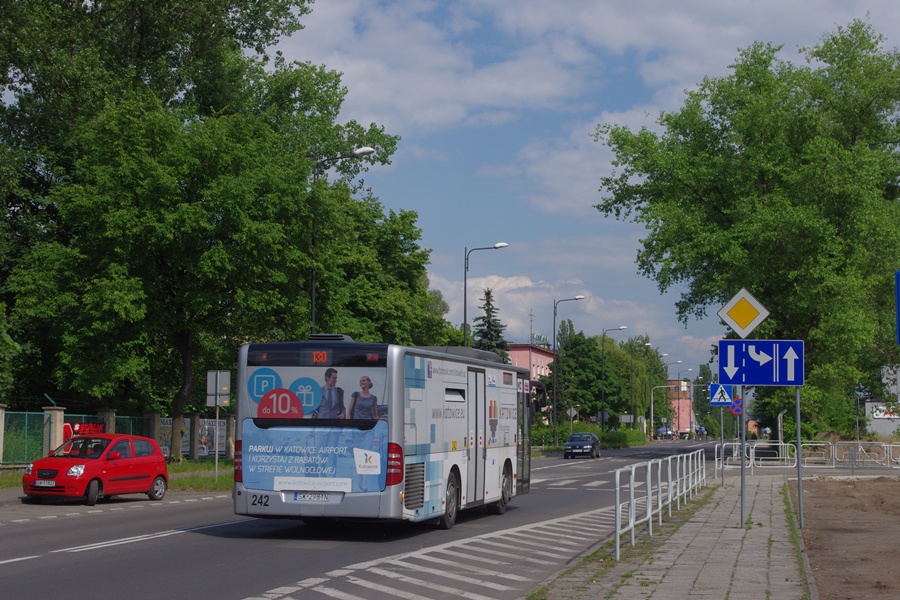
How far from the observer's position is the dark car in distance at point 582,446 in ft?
191

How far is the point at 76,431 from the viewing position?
120 feet

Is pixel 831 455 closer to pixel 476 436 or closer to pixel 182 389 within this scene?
pixel 182 389

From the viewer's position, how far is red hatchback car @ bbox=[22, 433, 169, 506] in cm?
2322

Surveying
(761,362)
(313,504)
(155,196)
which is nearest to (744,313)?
(761,362)

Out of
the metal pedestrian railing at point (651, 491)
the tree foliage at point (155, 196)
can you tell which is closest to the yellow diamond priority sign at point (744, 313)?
the metal pedestrian railing at point (651, 491)

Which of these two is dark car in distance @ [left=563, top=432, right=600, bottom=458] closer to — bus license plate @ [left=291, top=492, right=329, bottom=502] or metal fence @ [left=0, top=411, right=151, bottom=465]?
metal fence @ [left=0, top=411, right=151, bottom=465]

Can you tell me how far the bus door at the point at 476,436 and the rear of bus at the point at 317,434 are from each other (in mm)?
3475

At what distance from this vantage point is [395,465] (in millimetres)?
15289

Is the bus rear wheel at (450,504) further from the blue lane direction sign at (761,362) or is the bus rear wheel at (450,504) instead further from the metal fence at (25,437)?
the metal fence at (25,437)

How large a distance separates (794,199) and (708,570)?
36509 mm

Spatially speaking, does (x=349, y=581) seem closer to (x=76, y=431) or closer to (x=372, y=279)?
(x=76, y=431)

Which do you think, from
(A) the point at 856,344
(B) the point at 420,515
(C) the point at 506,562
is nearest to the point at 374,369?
(B) the point at 420,515

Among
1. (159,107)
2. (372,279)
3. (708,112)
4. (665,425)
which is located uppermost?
(708,112)

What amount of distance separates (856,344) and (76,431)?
29495mm
